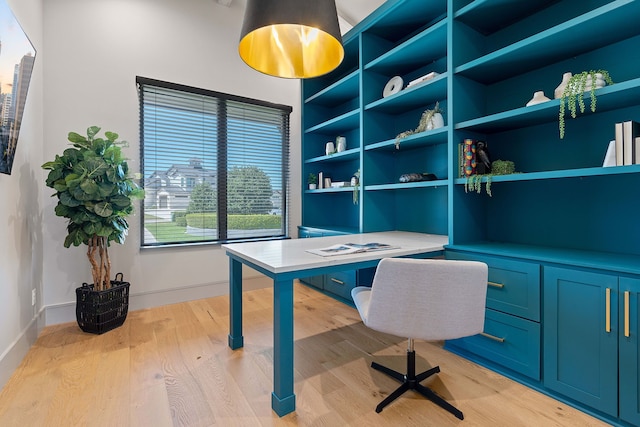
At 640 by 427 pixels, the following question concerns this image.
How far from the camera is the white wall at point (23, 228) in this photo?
187 cm

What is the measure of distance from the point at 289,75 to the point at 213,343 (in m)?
2.07

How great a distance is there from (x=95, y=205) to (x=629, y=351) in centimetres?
345

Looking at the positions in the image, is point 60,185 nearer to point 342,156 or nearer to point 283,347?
point 283,347

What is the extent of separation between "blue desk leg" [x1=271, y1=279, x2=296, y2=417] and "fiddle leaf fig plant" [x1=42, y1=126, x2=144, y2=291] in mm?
1741

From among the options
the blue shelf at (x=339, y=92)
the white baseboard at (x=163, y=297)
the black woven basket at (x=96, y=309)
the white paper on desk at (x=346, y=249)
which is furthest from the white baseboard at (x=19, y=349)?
the blue shelf at (x=339, y=92)

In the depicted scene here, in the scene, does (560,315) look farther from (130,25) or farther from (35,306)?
(130,25)

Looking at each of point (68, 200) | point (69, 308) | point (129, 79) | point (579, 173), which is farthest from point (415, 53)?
point (69, 308)

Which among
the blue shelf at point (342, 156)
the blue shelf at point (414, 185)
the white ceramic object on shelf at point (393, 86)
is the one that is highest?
the white ceramic object on shelf at point (393, 86)

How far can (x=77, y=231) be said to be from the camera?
2.38 m

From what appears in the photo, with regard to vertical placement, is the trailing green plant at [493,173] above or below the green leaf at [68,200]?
above

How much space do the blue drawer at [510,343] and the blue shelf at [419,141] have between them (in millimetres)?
1383

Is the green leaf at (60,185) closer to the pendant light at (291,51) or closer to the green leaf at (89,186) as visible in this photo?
the green leaf at (89,186)

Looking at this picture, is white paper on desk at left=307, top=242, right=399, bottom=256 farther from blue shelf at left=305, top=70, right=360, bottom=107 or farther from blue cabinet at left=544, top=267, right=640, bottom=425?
blue shelf at left=305, top=70, right=360, bottom=107

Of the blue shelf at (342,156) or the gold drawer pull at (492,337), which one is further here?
the blue shelf at (342,156)
